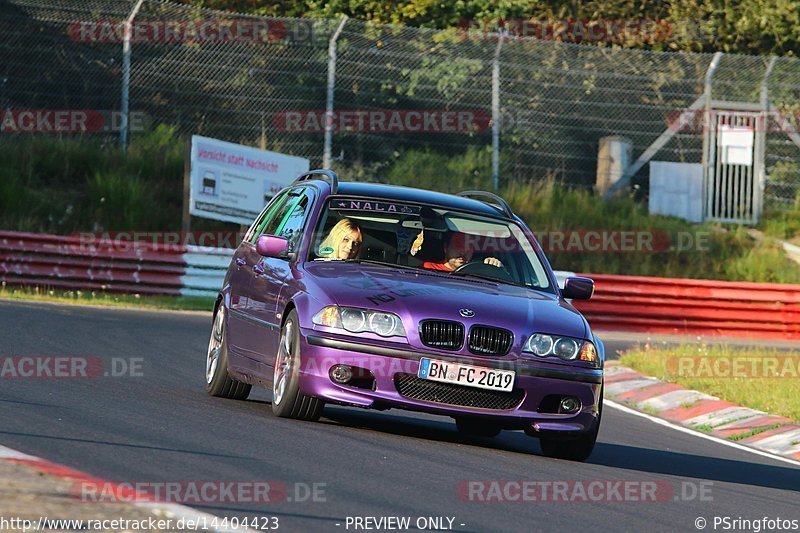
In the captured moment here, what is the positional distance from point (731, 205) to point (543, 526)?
22.0m

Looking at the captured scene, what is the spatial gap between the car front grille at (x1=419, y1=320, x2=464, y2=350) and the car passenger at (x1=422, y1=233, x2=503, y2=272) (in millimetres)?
1187

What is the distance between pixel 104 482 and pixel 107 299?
1500 cm

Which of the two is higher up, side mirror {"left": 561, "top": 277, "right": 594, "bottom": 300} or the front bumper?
side mirror {"left": 561, "top": 277, "right": 594, "bottom": 300}

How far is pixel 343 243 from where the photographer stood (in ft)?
32.8

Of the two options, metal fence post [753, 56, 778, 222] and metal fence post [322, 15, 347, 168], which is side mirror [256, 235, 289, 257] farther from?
metal fence post [753, 56, 778, 222]

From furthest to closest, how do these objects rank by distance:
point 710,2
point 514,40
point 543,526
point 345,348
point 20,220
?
1. point 710,2
2. point 514,40
3. point 20,220
4. point 345,348
5. point 543,526

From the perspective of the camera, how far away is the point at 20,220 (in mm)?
24188

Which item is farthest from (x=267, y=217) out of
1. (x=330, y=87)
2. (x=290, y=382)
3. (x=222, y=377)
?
(x=330, y=87)

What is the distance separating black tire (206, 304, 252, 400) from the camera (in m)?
10.8

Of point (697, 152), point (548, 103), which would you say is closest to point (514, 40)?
point (548, 103)

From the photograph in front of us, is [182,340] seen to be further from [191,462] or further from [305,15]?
[305,15]

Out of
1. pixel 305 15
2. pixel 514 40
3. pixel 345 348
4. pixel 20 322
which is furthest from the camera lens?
pixel 305 15

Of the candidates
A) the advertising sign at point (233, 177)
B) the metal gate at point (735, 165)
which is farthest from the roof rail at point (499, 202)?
the metal gate at point (735, 165)

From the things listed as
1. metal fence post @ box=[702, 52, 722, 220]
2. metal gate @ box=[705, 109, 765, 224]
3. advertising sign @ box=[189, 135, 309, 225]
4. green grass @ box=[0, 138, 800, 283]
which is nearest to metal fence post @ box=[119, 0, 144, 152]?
green grass @ box=[0, 138, 800, 283]
